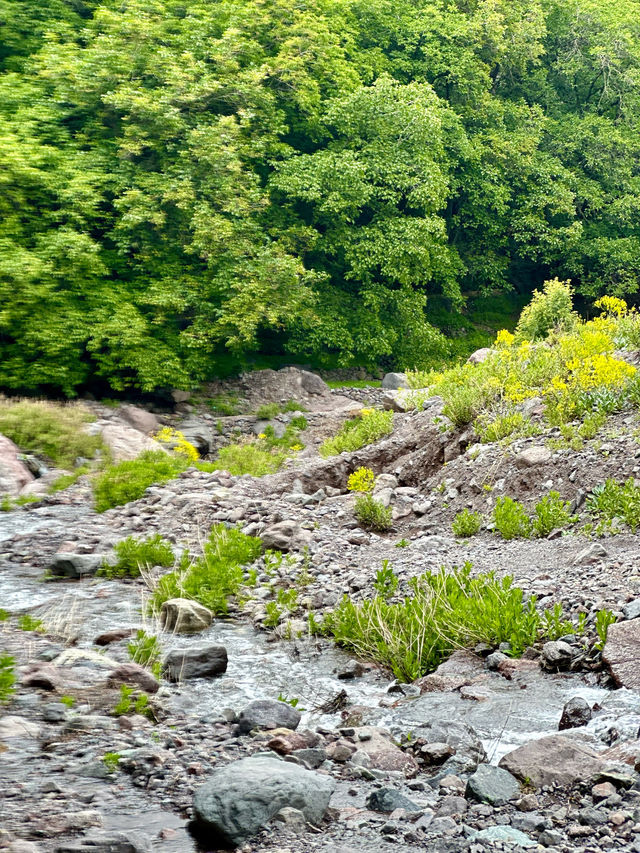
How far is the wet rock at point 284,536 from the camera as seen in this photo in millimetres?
10570

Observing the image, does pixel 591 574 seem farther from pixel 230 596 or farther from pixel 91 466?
pixel 91 466

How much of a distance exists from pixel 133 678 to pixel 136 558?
4301mm

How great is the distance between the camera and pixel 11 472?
1446 cm

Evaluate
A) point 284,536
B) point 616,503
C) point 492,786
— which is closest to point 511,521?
point 616,503

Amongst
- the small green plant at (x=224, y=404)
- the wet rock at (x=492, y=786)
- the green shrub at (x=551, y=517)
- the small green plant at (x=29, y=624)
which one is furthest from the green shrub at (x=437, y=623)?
the small green plant at (x=224, y=404)

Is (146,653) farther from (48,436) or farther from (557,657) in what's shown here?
(48,436)

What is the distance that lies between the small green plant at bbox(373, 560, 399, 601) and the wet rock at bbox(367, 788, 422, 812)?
143 inches

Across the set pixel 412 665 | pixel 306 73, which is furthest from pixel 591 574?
pixel 306 73

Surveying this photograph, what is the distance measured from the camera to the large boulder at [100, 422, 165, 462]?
52.9 ft

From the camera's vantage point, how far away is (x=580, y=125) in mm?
35281

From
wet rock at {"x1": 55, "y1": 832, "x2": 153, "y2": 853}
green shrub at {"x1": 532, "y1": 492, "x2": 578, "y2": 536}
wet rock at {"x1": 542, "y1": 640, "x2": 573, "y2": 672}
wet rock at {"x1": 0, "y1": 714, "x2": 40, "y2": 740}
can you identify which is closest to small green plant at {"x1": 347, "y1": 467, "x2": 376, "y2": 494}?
green shrub at {"x1": 532, "y1": 492, "x2": 578, "y2": 536}

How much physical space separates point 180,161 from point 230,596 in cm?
1744

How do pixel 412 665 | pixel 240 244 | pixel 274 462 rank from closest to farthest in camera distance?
pixel 412 665 < pixel 274 462 < pixel 240 244

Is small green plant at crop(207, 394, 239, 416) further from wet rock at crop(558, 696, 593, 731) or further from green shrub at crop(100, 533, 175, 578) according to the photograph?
wet rock at crop(558, 696, 593, 731)
